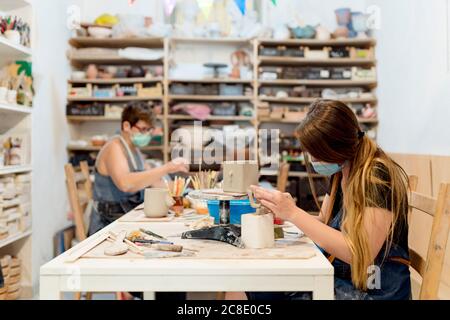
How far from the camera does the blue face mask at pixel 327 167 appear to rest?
1.34 meters

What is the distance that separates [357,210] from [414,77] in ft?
7.39

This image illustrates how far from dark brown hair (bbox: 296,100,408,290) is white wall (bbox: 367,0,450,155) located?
4.86 ft

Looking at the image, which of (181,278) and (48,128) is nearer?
(181,278)

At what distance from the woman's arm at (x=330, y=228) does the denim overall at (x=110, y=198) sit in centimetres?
142

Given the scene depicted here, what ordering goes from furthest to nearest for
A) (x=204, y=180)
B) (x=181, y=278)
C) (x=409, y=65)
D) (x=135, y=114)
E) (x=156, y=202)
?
(x=409, y=65), (x=135, y=114), (x=204, y=180), (x=156, y=202), (x=181, y=278)

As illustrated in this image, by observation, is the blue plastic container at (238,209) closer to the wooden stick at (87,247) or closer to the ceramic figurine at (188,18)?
the wooden stick at (87,247)

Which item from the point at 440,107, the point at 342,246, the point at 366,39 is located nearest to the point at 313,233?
the point at 342,246

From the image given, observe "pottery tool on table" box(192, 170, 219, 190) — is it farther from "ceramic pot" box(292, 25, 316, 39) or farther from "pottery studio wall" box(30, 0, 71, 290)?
"ceramic pot" box(292, 25, 316, 39)

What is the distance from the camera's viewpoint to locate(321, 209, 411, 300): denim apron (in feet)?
4.04

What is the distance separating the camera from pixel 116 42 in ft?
14.1

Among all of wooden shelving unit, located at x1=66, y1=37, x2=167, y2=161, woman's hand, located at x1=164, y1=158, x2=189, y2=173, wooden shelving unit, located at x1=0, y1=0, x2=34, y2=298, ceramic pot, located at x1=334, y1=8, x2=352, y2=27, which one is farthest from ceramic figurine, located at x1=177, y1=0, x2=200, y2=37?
woman's hand, located at x1=164, y1=158, x2=189, y2=173

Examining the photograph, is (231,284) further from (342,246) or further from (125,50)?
(125,50)

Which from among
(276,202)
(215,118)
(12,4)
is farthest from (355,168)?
(215,118)

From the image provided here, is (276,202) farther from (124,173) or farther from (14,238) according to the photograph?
(14,238)
